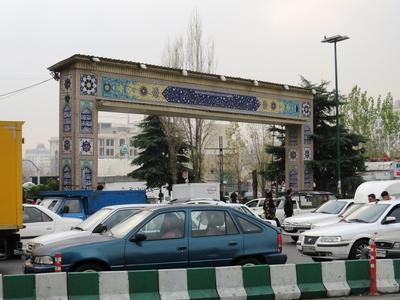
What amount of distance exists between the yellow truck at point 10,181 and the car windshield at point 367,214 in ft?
25.5

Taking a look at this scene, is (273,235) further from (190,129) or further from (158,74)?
(190,129)

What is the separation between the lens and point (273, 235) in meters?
10.5

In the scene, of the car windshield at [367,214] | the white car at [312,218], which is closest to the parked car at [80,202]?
the white car at [312,218]

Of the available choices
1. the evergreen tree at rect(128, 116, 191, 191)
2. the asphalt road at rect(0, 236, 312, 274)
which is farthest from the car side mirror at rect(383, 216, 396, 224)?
the evergreen tree at rect(128, 116, 191, 191)

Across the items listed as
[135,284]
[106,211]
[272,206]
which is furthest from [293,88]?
[135,284]

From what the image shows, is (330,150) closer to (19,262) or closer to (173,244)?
(19,262)

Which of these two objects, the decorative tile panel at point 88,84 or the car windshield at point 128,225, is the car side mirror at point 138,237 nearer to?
the car windshield at point 128,225

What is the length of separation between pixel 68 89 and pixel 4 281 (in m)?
18.2

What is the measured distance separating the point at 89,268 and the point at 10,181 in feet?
14.4

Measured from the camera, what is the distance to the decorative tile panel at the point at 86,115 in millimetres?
25609

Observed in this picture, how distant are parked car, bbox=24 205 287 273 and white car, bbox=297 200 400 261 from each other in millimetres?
3655

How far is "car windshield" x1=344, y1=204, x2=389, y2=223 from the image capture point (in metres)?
14.5

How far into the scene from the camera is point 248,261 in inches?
405

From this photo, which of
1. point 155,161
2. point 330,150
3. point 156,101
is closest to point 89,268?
point 156,101
